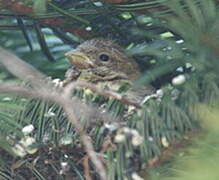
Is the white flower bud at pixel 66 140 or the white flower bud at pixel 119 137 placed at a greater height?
the white flower bud at pixel 119 137

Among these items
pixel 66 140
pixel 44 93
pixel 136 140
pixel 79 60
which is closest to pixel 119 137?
pixel 136 140

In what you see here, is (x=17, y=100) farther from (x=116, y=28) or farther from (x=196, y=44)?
(x=196, y=44)

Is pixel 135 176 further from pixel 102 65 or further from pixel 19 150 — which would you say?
pixel 102 65

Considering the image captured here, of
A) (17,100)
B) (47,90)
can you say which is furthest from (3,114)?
(47,90)

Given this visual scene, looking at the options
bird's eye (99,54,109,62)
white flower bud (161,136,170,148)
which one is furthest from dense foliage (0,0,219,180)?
bird's eye (99,54,109,62)

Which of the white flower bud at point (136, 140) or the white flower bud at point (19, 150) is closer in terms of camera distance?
the white flower bud at point (136, 140)

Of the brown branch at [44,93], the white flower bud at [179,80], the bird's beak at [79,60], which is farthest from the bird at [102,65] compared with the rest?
the brown branch at [44,93]

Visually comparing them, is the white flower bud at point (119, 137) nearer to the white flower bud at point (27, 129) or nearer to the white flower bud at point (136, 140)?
the white flower bud at point (136, 140)
